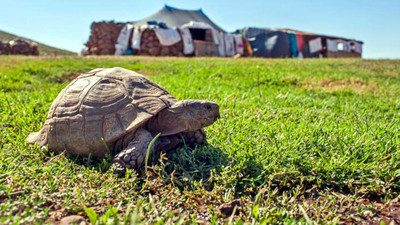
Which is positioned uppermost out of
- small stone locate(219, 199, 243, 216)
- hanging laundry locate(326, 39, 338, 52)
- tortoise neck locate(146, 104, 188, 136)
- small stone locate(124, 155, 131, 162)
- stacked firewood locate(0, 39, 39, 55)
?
stacked firewood locate(0, 39, 39, 55)

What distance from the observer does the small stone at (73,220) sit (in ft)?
5.66

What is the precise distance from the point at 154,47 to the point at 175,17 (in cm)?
735

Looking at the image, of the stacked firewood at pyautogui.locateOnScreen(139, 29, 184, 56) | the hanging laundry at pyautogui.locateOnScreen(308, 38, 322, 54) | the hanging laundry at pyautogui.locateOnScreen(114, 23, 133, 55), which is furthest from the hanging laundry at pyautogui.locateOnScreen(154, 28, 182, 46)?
the hanging laundry at pyautogui.locateOnScreen(308, 38, 322, 54)

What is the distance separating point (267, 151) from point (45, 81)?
5.74 metres

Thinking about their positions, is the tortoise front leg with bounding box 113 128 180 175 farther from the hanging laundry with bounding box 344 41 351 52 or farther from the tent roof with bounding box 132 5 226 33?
the hanging laundry with bounding box 344 41 351 52

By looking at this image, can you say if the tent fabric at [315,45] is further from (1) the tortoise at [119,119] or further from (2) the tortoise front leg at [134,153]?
(2) the tortoise front leg at [134,153]

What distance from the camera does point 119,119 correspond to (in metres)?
2.59

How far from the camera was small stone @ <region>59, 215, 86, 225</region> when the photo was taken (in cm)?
173

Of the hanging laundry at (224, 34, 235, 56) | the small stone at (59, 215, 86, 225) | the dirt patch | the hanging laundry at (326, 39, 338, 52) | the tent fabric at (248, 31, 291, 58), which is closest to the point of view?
the small stone at (59, 215, 86, 225)

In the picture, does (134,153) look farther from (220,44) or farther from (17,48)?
(220,44)

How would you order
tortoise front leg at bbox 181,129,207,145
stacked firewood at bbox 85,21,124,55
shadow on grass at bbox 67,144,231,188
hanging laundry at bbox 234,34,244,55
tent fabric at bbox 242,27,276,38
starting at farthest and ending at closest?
tent fabric at bbox 242,27,276,38
hanging laundry at bbox 234,34,244,55
stacked firewood at bbox 85,21,124,55
tortoise front leg at bbox 181,129,207,145
shadow on grass at bbox 67,144,231,188

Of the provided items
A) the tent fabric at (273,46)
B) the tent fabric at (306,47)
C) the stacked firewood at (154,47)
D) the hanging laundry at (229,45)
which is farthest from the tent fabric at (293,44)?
the stacked firewood at (154,47)

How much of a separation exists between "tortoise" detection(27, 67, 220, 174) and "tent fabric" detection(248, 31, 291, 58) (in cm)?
2105

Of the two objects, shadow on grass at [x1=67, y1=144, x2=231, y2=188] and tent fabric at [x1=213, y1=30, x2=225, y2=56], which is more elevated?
tent fabric at [x1=213, y1=30, x2=225, y2=56]
